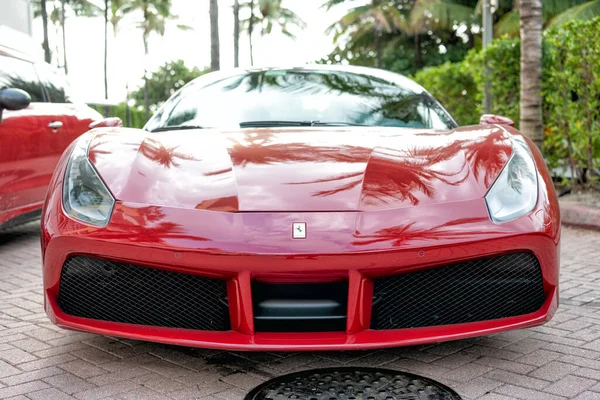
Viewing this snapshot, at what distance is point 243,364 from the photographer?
118 inches

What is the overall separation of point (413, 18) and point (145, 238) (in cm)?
3051

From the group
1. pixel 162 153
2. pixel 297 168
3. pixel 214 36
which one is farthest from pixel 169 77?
pixel 297 168

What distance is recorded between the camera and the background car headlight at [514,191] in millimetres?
2846

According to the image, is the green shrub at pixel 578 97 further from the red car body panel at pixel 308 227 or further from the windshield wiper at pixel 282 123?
the red car body panel at pixel 308 227

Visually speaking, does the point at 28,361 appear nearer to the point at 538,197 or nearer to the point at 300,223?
the point at 300,223

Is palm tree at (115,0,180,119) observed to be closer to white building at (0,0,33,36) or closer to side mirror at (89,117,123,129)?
white building at (0,0,33,36)

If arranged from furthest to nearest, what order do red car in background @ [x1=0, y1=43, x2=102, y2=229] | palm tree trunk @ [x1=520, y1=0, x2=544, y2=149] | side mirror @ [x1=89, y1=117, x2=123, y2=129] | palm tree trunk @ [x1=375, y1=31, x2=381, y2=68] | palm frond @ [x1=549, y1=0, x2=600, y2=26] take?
palm tree trunk @ [x1=375, y1=31, x2=381, y2=68] < palm frond @ [x1=549, y1=0, x2=600, y2=26] < palm tree trunk @ [x1=520, y1=0, x2=544, y2=149] < red car in background @ [x1=0, y1=43, x2=102, y2=229] < side mirror @ [x1=89, y1=117, x2=123, y2=129]

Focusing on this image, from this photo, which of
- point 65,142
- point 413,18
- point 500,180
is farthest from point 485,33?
point 413,18

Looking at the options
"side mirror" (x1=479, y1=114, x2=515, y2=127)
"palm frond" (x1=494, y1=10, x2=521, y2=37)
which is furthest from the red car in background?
"palm frond" (x1=494, y1=10, x2=521, y2=37)

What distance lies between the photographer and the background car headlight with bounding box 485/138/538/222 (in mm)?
2846

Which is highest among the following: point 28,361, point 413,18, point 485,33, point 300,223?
point 413,18

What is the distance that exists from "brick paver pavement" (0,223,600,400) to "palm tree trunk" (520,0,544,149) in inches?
177

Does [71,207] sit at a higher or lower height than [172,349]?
higher

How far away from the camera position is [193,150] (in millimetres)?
3250
